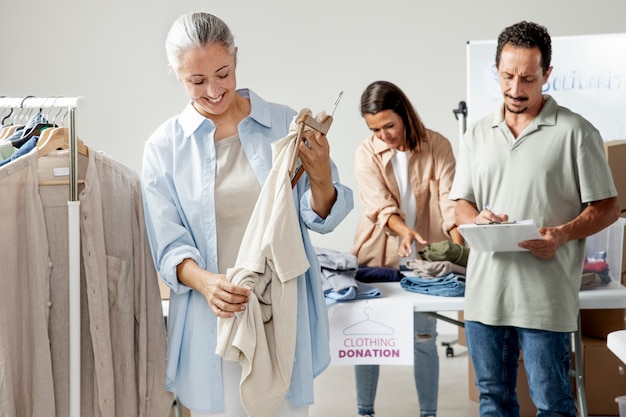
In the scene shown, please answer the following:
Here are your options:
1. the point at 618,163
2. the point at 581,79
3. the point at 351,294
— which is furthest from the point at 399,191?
the point at 581,79

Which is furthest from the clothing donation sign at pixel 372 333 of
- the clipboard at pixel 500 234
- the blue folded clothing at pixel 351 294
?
the clipboard at pixel 500 234

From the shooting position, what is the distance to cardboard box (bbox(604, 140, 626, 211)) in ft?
11.5

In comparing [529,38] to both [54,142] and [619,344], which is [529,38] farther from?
[54,142]

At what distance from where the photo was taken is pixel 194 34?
1.87 m

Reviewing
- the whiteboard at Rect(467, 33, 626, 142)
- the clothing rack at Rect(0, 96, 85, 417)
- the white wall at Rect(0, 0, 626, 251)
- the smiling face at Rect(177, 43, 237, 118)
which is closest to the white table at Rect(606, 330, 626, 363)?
the smiling face at Rect(177, 43, 237, 118)

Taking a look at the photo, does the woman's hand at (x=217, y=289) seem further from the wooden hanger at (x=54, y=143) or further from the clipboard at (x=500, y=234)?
the clipboard at (x=500, y=234)

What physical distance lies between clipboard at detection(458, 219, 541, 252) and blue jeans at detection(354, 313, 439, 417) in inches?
41.1

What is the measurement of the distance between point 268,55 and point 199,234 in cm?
385

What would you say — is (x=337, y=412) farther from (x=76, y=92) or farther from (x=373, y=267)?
(x=76, y=92)

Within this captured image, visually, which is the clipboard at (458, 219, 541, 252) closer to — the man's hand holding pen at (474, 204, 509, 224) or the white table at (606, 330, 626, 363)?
the man's hand holding pen at (474, 204, 509, 224)

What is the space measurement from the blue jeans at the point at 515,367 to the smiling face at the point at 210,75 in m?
1.07

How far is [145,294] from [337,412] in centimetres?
208

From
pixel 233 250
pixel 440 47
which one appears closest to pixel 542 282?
pixel 233 250

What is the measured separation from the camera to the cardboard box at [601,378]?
3.53m
